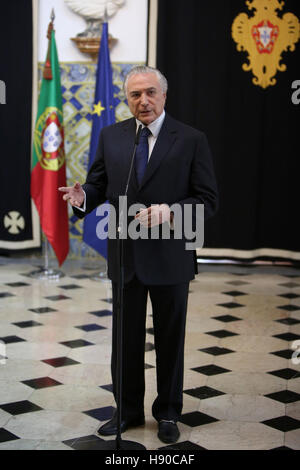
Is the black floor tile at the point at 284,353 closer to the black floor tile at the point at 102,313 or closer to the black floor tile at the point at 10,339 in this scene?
the black floor tile at the point at 102,313

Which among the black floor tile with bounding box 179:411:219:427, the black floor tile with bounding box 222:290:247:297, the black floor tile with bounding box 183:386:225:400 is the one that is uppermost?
the black floor tile with bounding box 179:411:219:427

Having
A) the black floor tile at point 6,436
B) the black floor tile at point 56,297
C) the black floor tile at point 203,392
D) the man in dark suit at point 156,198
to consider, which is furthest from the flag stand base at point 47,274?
the man in dark suit at point 156,198

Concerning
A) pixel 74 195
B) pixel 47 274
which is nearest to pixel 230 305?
pixel 47 274

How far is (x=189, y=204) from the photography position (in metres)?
3.07

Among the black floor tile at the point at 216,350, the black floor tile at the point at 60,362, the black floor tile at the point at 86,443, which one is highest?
the black floor tile at the point at 86,443

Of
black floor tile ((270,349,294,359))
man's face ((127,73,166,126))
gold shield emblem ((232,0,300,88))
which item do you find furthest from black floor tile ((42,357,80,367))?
gold shield emblem ((232,0,300,88))

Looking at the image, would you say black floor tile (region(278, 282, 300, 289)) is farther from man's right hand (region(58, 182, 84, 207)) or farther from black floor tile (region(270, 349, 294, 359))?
man's right hand (region(58, 182, 84, 207))

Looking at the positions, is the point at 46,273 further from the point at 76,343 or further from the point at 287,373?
the point at 287,373

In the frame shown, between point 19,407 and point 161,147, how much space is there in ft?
5.03

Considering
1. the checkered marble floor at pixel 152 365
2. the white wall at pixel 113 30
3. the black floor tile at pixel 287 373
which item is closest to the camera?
the checkered marble floor at pixel 152 365

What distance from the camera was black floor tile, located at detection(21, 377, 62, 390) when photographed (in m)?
4.04

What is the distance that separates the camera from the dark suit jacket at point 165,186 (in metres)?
3.14

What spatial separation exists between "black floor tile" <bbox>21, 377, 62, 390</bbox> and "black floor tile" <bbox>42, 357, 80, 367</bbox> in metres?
0.27

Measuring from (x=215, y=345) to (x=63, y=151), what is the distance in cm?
280
